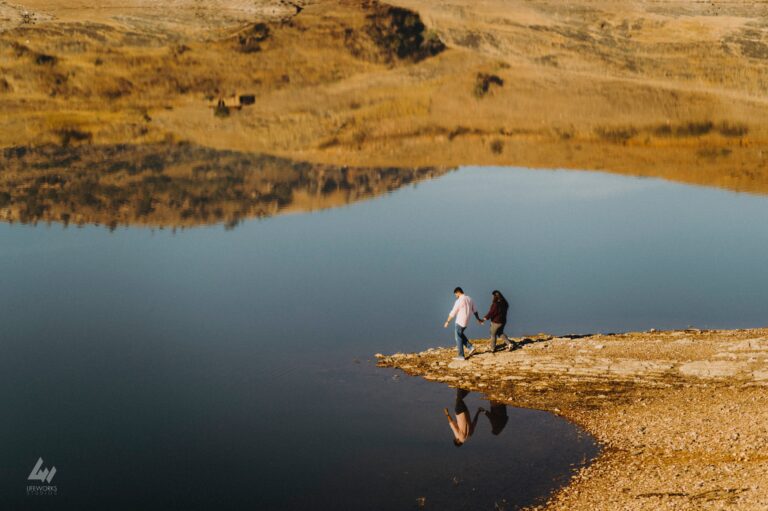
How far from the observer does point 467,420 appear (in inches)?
758

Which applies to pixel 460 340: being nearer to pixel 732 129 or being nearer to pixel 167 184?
pixel 167 184

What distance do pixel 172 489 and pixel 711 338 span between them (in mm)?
12431

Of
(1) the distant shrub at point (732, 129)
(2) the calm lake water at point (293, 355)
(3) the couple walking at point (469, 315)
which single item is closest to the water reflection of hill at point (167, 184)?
(2) the calm lake water at point (293, 355)

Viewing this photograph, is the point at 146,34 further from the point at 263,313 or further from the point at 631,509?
the point at 631,509

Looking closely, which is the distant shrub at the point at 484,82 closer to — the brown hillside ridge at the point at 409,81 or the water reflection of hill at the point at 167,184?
the brown hillside ridge at the point at 409,81

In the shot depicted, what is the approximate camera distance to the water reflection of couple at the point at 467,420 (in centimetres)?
1870

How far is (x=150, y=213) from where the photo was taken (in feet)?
117

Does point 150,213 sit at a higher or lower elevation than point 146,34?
lower

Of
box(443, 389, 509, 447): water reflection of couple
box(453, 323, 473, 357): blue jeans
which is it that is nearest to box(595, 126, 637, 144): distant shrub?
box(453, 323, 473, 357): blue jeans

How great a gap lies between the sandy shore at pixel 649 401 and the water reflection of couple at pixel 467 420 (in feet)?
1.63

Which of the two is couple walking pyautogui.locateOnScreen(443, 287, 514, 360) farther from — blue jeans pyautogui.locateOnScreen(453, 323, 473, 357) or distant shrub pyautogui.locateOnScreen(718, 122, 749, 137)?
distant shrub pyautogui.locateOnScreen(718, 122, 749, 137)

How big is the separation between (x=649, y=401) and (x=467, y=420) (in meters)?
3.47

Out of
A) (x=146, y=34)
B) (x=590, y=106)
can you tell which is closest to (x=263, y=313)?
(x=590, y=106)

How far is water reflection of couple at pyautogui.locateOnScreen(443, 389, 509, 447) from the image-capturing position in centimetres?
1870
